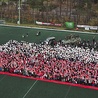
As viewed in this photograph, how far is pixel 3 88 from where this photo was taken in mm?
20500

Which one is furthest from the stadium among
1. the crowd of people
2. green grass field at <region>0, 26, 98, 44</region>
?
green grass field at <region>0, 26, 98, 44</region>

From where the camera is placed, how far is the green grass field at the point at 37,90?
1938 centimetres

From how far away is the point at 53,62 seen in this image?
2425cm

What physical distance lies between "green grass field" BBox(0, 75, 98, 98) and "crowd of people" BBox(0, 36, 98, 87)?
1.01 m

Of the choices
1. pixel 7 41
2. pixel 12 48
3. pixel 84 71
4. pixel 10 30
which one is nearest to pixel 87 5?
pixel 10 30

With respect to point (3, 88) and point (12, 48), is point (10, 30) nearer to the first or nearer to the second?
point (12, 48)

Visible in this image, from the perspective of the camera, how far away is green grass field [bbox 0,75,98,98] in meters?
19.4

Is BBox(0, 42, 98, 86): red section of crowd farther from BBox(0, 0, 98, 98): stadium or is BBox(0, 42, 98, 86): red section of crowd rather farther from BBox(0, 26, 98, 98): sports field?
BBox(0, 26, 98, 98): sports field

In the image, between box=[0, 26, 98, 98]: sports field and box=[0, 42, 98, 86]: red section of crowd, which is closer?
box=[0, 26, 98, 98]: sports field

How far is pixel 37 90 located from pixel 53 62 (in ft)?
15.8

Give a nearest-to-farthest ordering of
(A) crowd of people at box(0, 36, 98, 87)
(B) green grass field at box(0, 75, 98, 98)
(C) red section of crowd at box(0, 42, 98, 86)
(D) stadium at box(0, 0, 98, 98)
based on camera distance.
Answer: (B) green grass field at box(0, 75, 98, 98), (D) stadium at box(0, 0, 98, 98), (C) red section of crowd at box(0, 42, 98, 86), (A) crowd of people at box(0, 36, 98, 87)

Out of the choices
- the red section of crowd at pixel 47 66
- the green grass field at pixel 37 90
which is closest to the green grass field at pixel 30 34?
the red section of crowd at pixel 47 66

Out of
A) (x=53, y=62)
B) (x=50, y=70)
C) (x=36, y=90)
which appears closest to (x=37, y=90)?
A: (x=36, y=90)

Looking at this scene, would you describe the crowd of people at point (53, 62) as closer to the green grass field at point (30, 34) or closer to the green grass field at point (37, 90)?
the green grass field at point (37, 90)
